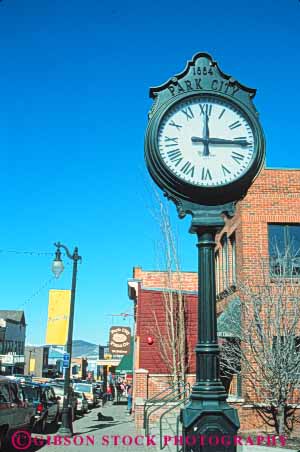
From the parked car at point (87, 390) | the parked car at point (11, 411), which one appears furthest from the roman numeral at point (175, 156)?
the parked car at point (87, 390)

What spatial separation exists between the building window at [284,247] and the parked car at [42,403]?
29.2 feet

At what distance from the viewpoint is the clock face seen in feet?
11.8

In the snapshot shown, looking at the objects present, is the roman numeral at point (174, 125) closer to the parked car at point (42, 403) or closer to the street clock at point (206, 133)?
the street clock at point (206, 133)

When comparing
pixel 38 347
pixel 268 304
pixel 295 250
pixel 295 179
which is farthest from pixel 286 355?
pixel 38 347

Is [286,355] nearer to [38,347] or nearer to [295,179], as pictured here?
[295,179]

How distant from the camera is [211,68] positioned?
145 inches

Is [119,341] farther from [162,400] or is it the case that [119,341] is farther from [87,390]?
[162,400]

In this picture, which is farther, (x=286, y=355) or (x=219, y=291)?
(x=219, y=291)

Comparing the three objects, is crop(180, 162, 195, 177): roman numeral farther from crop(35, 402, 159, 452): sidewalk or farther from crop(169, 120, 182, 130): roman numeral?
crop(35, 402, 159, 452): sidewalk

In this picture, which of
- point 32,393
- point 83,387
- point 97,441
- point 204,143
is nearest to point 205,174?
point 204,143

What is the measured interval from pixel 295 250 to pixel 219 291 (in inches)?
155

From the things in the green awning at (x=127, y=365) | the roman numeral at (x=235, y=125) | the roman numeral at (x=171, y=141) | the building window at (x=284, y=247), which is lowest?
the green awning at (x=127, y=365)

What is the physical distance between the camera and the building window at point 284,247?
559 inches

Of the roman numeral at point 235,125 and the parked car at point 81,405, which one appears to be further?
the parked car at point 81,405
